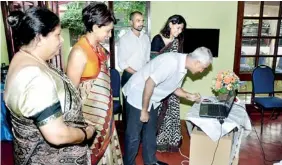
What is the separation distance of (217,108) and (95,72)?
1.30 m

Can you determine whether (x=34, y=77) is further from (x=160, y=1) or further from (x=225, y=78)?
(x=160, y=1)

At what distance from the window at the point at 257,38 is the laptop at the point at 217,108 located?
1504 mm

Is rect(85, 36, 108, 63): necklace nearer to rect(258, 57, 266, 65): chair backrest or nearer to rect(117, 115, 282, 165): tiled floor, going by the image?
rect(117, 115, 282, 165): tiled floor

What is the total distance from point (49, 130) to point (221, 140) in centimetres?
171

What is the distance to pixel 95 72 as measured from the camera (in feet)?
5.43

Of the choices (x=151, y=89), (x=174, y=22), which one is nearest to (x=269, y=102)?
(x=174, y=22)

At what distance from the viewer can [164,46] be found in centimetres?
287

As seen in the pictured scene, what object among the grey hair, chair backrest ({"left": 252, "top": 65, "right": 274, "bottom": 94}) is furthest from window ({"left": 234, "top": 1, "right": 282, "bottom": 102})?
the grey hair

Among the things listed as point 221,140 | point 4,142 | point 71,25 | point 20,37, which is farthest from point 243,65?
point 20,37

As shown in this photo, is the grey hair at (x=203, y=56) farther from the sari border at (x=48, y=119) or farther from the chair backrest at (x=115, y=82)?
the chair backrest at (x=115, y=82)

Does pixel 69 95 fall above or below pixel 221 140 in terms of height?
above

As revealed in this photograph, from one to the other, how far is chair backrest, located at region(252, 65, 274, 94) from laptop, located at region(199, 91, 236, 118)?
1.23m

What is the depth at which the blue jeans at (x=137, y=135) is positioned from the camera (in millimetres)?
2234

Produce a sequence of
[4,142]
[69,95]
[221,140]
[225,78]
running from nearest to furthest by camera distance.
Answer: [69,95]
[221,140]
[225,78]
[4,142]
